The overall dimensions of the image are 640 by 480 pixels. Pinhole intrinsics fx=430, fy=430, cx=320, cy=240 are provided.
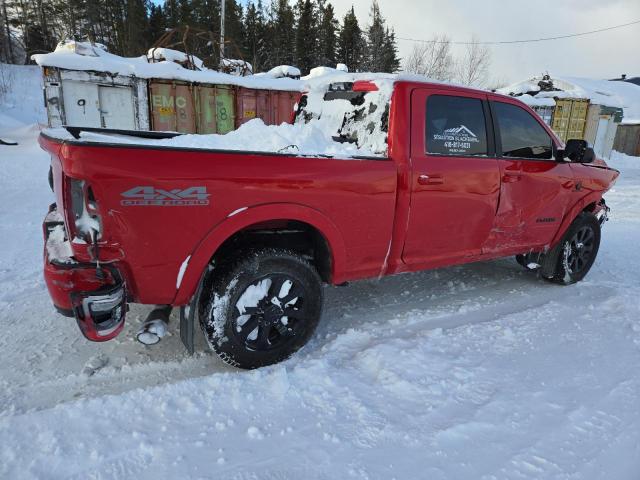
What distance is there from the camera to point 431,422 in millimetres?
2381

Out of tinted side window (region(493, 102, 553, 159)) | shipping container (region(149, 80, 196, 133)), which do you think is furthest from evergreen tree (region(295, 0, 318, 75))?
tinted side window (region(493, 102, 553, 159))

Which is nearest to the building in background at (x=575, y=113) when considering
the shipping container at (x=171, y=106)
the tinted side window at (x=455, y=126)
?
the shipping container at (x=171, y=106)

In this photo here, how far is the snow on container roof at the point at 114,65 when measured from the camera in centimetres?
1112

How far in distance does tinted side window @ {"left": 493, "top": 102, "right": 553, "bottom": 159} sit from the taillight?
3.18 m

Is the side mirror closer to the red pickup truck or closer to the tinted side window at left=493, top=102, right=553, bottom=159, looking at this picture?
the red pickup truck

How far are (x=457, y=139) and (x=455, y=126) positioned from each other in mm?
106

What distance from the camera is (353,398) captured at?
Result: 2541 mm

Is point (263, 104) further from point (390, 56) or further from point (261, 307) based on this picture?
point (390, 56)

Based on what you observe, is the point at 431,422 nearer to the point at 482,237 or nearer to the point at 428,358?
the point at 428,358

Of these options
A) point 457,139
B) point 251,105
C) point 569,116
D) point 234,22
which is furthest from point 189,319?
point 234,22

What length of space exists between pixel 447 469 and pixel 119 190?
2133 millimetres

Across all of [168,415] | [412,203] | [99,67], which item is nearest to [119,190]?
[168,415]

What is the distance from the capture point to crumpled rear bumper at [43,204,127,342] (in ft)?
7.37

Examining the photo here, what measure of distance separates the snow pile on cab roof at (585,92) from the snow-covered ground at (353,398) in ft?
42.5
